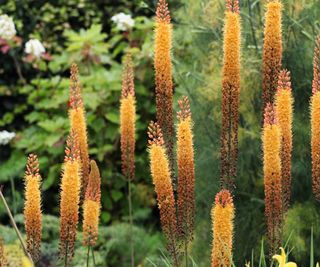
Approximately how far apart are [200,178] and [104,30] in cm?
325

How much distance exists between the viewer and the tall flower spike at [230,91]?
3627mm

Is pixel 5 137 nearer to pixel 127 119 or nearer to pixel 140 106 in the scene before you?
pixel 140 106

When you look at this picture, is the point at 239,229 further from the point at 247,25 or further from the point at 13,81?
the point at 13,81

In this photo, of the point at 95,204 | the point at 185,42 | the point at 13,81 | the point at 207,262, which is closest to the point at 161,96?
the point at 95,204

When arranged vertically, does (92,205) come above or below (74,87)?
below

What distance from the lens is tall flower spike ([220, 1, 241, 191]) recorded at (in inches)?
143

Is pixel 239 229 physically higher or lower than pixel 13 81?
lower

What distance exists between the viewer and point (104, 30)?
8.87 metres

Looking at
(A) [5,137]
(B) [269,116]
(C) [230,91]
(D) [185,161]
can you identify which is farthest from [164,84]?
(A) [5,137]

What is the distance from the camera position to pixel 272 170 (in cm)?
345

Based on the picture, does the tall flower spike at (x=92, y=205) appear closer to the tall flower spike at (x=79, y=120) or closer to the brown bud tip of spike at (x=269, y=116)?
the tall flower spike at (x=79, y=120)

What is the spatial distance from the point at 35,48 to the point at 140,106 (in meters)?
1.02

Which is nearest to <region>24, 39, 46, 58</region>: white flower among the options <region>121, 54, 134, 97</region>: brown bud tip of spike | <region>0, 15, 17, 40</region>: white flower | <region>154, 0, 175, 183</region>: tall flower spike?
<region>0, 15, 17, 40</region>: white flower

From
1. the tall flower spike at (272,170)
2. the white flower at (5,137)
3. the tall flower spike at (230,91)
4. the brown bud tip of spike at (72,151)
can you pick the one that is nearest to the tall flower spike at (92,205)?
the brown bud tip of spike at (72,151)
